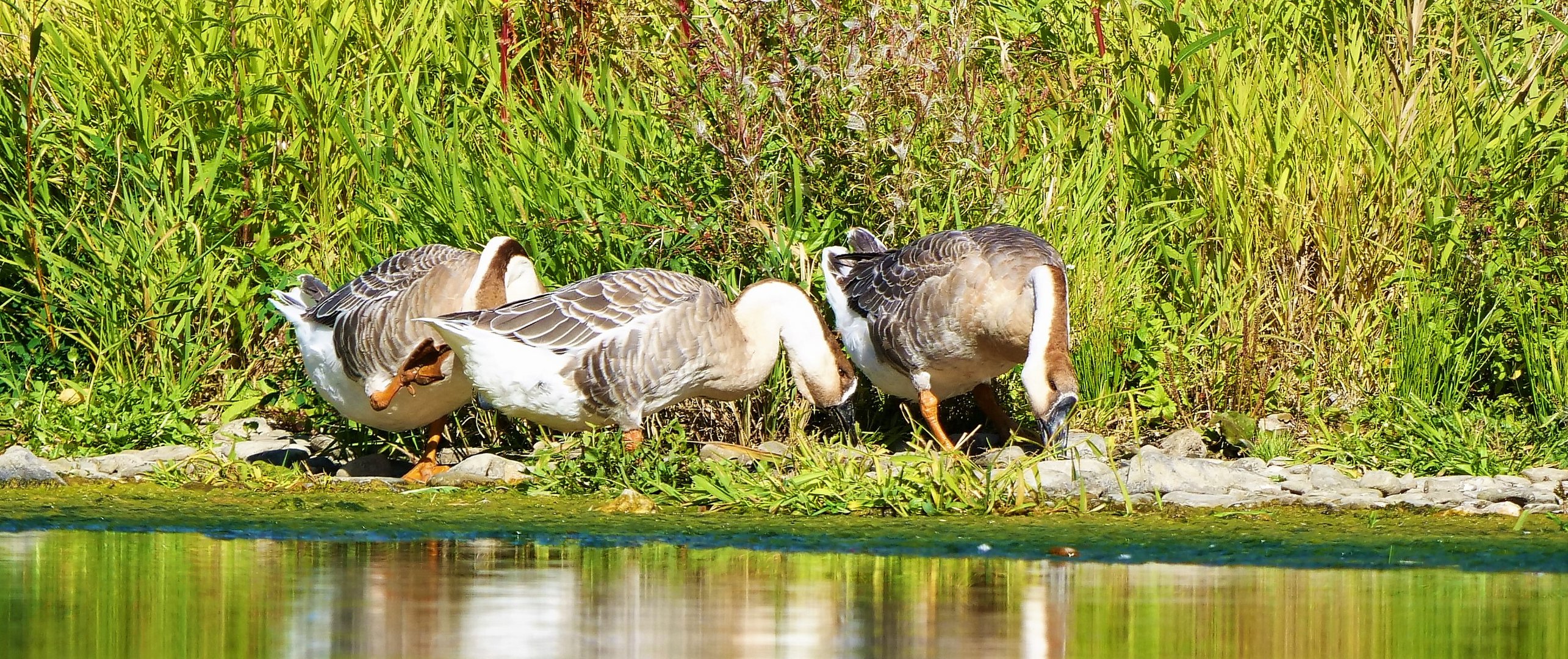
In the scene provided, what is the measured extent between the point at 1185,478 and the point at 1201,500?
0.96 feet

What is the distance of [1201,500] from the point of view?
7281 millimetres

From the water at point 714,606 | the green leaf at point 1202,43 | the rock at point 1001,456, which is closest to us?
the water at point 714,606

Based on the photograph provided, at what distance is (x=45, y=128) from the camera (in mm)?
9641

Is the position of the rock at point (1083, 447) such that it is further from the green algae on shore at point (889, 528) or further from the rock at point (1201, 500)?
the green algae on shore at point (889, 528)

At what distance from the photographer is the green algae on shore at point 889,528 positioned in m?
6.07

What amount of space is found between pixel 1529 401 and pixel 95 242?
696 cm

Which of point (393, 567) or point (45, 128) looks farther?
point (45, 128)

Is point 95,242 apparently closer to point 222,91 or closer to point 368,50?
point 222,91

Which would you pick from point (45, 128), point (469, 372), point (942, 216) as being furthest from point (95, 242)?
point (942, 216)

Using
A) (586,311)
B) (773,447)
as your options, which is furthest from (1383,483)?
(586,311)

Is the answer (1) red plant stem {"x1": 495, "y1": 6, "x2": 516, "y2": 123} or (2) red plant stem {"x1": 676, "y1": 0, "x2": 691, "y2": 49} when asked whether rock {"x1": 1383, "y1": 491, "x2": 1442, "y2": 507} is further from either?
(1) red plant stem {"x1": 495, "y1": 6, "x2": 516, "y2": 123}

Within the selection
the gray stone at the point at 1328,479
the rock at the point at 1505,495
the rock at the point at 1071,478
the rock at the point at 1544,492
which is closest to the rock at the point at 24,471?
the rock at the point at 1071,478

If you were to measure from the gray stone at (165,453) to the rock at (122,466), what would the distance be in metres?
0.02

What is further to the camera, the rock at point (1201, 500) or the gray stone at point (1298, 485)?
the gray stone at point (1298, 485)
